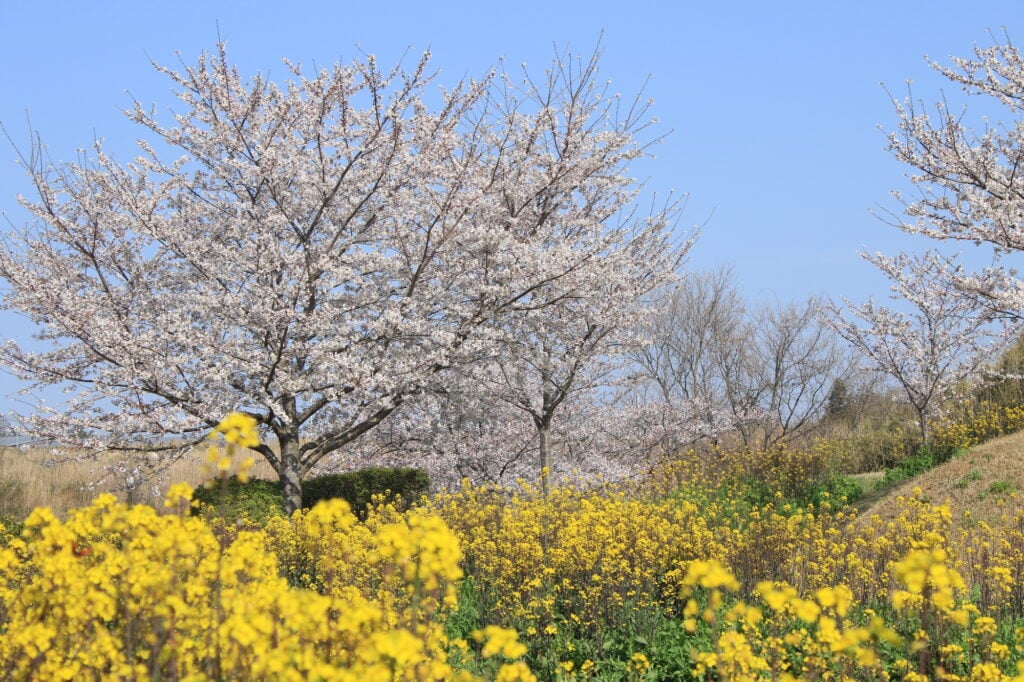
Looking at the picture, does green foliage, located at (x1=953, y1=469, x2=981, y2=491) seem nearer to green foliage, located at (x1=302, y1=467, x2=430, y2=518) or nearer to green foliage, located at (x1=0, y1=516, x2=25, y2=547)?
green foliage, located at (x1=302, y1=467, x2=430, y2=518)

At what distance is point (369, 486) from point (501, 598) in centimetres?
765

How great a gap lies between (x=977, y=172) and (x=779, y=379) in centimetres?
1313

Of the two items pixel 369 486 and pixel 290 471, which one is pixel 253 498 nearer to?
pixel 369 486

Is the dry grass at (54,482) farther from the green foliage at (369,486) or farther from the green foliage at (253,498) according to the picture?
the green foliage at (369,486)

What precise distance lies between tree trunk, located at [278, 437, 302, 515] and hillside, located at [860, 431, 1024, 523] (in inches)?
349

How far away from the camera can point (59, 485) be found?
60.6ft

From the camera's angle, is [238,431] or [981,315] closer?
[238,431]

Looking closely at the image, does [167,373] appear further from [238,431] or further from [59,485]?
[59,485]

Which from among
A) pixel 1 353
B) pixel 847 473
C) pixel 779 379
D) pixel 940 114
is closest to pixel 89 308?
pixel 1 353

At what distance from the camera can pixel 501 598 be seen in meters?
7.09

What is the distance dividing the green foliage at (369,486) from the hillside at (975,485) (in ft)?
24.7

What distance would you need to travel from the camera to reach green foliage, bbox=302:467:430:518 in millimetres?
14281

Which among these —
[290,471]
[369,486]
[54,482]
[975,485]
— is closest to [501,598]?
[290,471]

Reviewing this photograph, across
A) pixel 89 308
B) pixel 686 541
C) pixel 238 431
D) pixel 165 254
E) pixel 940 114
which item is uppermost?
pixel 940 114
